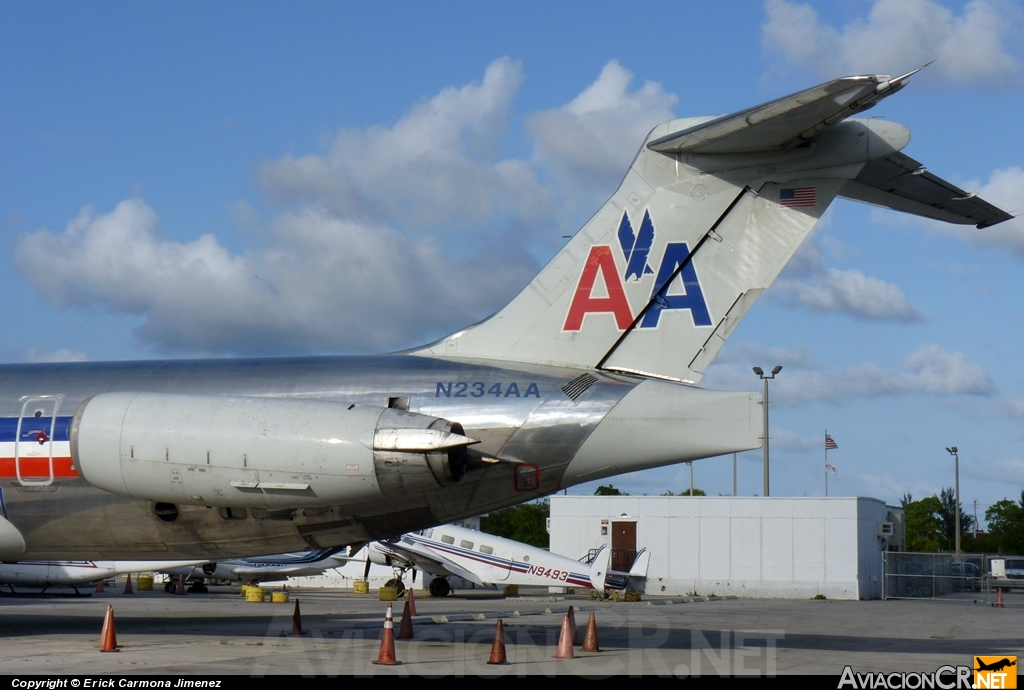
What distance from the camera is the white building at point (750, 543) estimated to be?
36.6 m

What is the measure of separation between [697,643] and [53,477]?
9395 mm

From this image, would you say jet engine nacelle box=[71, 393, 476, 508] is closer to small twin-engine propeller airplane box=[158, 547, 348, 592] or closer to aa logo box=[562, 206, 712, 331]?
aa logo box=[562, 206, 712, 331]

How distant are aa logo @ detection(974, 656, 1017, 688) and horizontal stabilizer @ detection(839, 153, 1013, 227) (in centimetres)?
511

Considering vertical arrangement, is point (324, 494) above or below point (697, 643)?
above

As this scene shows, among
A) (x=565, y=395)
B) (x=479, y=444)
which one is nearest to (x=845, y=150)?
(x=565, y=395)

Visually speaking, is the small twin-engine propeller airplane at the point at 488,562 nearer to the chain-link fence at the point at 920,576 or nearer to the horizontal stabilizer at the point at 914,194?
the chain-link fence at the point at 920,576

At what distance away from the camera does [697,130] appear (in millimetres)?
12195

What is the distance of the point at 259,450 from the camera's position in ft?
38.4

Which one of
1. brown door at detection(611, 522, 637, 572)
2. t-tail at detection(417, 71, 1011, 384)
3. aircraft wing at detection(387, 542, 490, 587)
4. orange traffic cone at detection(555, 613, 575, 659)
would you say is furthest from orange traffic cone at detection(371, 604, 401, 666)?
brown door at detection(611, 522, 637, 572)

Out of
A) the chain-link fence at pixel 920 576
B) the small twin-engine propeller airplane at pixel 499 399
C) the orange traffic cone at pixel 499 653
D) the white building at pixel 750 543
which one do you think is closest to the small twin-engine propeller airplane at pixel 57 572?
the small twin-engine propeller airplane at pixel 499 399

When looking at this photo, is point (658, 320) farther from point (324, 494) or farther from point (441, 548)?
point (441, 548)

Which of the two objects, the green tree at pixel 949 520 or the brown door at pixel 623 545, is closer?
the brown door at pixel 623 545

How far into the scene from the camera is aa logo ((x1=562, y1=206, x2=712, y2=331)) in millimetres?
12883

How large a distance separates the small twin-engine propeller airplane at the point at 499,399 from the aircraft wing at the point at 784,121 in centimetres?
4
